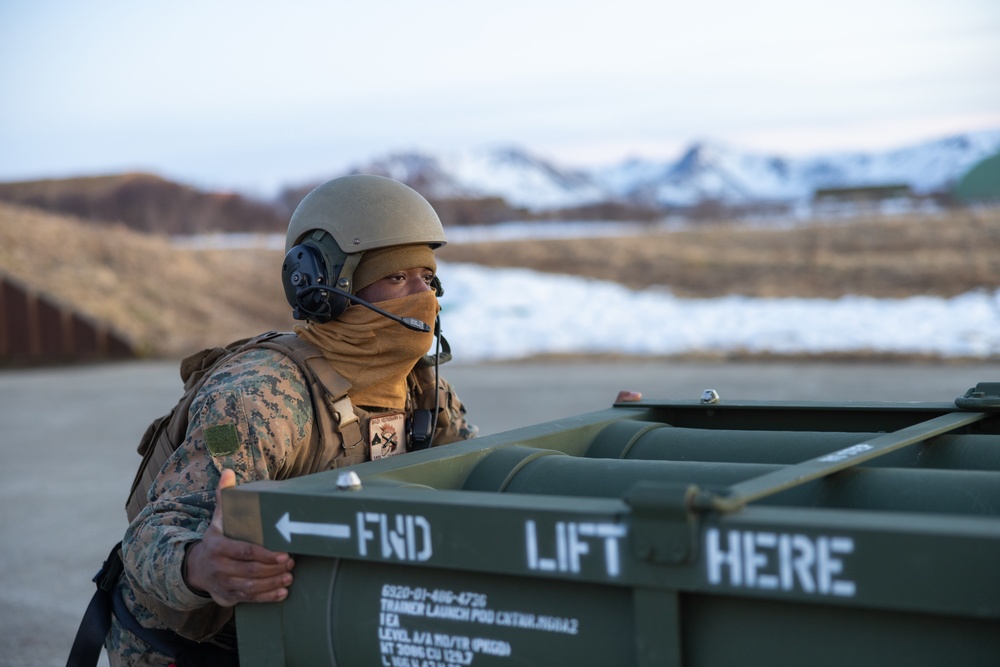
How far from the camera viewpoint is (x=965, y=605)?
1.36m

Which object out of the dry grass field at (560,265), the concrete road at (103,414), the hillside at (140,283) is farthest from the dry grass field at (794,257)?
the concrete road at (103,414)

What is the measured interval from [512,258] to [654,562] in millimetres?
23781

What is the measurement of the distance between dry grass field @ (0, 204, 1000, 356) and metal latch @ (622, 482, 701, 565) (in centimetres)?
1601

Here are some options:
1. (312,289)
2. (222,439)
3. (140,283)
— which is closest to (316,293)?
(312,289)

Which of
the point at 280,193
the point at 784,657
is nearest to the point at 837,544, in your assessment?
the point at 784,657

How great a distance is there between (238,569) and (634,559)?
84 cm

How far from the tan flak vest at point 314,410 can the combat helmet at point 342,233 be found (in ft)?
0.44

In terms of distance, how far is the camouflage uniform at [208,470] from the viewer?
89.2 inches

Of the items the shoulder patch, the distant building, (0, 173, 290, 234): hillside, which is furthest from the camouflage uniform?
(0, 173, 290, 234): hillside

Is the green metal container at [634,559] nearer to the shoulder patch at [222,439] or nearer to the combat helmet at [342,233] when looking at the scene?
the shoulder patch at [222,439]

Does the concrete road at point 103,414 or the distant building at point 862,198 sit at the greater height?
the distant building at point 862,198

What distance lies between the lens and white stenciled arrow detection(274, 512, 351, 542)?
6.17ft

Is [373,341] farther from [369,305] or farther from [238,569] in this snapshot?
[238,569]

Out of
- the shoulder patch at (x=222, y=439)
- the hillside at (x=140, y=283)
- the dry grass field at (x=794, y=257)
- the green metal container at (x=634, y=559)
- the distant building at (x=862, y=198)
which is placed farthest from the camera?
the distant building at (x=862, y=198)
